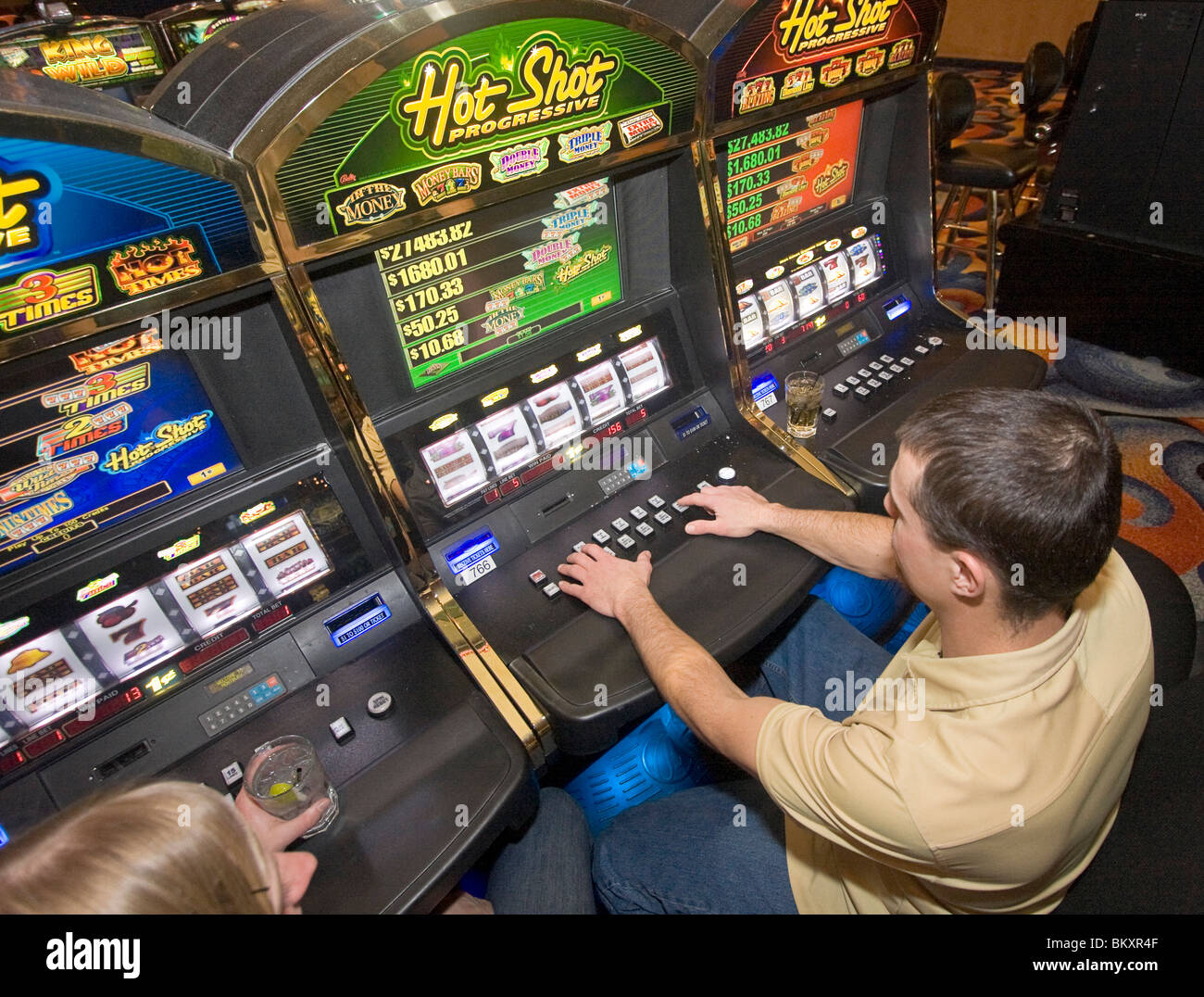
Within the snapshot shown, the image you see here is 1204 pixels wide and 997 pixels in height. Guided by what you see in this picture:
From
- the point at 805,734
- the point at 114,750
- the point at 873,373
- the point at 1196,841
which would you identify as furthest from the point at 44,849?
the point at 873,373

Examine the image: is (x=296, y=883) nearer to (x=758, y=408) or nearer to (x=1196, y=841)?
(x=1196, y=841)

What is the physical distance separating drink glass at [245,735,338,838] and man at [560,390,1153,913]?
2.54 ft

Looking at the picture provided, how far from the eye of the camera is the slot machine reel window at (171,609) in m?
1.54

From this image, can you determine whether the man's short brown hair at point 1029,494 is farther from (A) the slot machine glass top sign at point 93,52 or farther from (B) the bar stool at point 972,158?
(A) the slot machine glass top sign at point 93,52

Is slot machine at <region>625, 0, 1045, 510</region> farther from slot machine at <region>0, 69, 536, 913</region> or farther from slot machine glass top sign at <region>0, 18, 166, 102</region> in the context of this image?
slot machine glass top sign at <region>0, 18, 166, 102</region>

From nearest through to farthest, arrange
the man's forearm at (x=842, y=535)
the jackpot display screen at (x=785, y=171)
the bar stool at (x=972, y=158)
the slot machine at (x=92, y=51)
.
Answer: the man's forearm at (x=842, y=535) < the jackpot display screen at (x=785, y=171) < the slot machine at (x=92, y=51) < the bar stool at (x=972, y=158)

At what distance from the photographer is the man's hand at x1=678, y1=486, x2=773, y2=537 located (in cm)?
223

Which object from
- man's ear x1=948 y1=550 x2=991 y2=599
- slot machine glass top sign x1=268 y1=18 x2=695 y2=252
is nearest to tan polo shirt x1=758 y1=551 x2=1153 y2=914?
man's ear x1=948 y1=550 x2=991 y2=599

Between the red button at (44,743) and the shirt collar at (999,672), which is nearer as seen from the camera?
the shirt collar at (999,672)

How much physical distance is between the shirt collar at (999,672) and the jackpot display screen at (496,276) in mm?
1443

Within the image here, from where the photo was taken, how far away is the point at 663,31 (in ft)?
6.23

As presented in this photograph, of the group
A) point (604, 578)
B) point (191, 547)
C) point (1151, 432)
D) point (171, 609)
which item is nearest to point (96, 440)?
point (191, 547)

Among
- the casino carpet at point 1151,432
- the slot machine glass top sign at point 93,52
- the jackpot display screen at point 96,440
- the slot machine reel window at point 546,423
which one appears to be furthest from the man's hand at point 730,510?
the slot machine glass top sign at point 93,52

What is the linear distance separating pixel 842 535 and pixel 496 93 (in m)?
1.47
